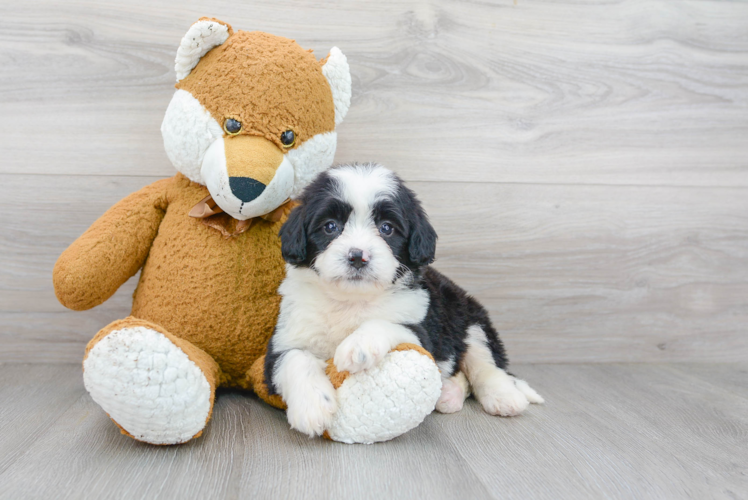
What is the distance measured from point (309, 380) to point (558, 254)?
50.5 inches

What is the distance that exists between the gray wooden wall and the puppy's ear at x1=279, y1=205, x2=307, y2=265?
27.9 inches

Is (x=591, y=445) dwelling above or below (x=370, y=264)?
below

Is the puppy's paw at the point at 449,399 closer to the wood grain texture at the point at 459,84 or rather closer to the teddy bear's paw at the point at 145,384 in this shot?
the teddy bear's paw at the point at 145,384

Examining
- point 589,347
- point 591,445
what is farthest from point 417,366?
point 589,347

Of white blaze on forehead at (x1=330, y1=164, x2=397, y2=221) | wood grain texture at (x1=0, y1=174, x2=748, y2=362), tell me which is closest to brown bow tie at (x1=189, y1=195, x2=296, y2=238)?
white blaze on forehead at (x1=330, y1=164, x2=397, y2=221)

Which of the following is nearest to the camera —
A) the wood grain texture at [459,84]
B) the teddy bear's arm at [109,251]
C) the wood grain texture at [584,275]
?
the teddy bear's arm at [109,251]

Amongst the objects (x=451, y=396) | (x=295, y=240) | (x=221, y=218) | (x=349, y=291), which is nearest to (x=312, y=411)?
(x=349, y=291)

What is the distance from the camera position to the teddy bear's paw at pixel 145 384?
3.77 feet

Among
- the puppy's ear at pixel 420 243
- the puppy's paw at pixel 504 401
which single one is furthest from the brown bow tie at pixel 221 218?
A: the puppy's paw at pixel 504 401

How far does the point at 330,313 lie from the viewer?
1.47 m

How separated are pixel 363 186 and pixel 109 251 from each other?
0.74 m

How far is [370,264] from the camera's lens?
1.29 m

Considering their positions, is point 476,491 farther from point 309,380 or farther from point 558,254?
point 558,254

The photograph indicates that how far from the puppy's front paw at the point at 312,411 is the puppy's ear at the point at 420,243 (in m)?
0.41
